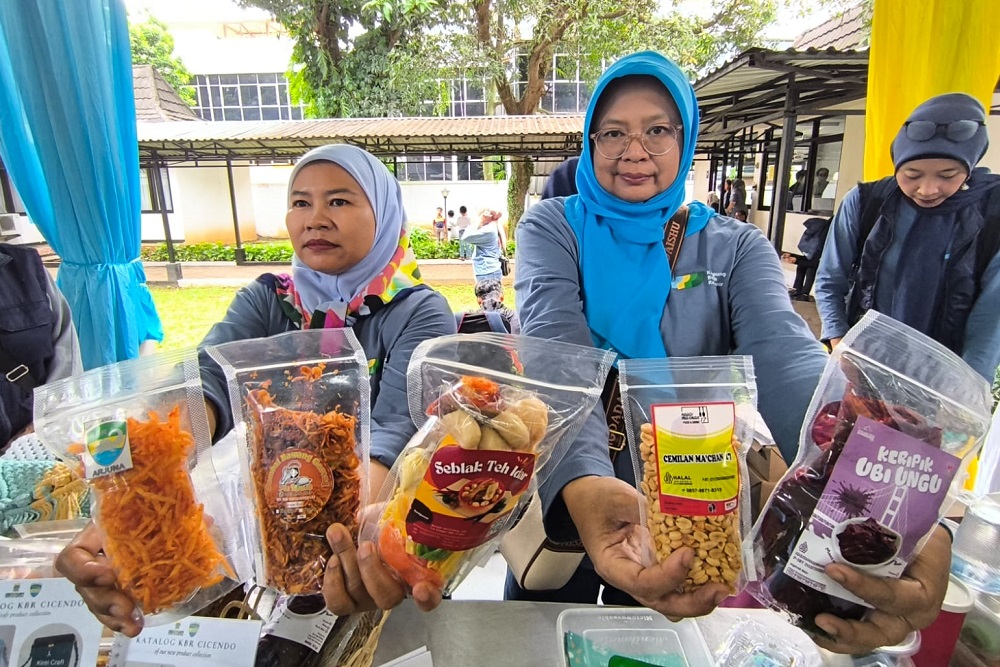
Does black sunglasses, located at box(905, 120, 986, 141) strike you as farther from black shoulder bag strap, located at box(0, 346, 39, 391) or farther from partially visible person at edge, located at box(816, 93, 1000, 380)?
black shoulder bag strap, located at box(0, 346, 39, 391)

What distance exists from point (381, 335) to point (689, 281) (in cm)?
76

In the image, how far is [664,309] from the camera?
1.13 meters

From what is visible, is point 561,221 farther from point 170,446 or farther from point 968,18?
point 968,18

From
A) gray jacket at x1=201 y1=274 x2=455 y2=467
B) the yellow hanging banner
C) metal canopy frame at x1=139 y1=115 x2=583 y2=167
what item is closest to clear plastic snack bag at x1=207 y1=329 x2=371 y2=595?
gray jacket at x1=201 y1=274 x2=455 y2=467

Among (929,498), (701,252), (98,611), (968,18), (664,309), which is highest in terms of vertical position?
(968,18)

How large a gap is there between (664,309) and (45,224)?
9.69 feet

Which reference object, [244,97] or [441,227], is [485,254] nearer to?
[441,227]

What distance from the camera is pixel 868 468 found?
2.01 ft

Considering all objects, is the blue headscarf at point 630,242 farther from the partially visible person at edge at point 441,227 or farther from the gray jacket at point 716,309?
the partially visible person at edge at point 441,227

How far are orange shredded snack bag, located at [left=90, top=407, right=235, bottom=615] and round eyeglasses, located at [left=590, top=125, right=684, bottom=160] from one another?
987 mm

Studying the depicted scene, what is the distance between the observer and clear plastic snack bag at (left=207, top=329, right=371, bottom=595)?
0.71 m

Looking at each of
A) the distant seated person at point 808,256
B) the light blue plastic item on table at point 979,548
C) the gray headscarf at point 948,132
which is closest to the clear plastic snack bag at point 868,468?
the light blue plastic item on table at point 979,548

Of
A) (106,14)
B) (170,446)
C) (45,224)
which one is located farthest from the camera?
(45,224)

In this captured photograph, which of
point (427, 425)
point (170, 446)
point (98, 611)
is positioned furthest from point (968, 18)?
point (98, 611)
